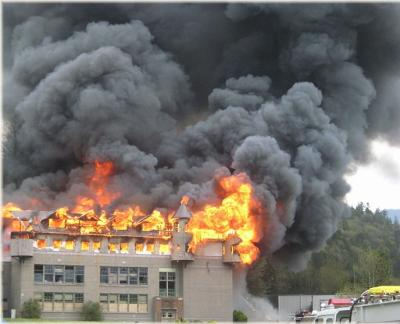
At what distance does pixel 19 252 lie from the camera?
205ft

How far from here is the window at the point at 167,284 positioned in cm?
6656

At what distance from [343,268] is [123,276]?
5193 centimetres

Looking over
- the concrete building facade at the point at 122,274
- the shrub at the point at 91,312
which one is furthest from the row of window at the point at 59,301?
the shrub at the point at 91,312

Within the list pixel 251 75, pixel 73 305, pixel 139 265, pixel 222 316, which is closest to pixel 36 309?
pixel 73 305

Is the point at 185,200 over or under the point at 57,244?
Answer: over

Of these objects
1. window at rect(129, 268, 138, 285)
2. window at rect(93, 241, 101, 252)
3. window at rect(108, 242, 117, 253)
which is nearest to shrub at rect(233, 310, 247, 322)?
window at rect(129, 268, 138, 285)

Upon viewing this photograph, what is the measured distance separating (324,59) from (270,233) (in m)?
16.7

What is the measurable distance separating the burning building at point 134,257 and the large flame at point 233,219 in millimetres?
76

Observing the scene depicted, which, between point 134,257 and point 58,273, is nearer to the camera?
point 58,273

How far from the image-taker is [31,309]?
61000mm

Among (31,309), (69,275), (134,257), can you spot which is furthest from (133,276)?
(31,309)

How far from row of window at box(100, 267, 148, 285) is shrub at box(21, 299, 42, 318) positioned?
5513 mm

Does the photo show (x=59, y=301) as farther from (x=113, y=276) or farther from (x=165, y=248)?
(x=165, y=248)

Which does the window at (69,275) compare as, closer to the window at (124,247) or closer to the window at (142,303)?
the window at (124,247)
